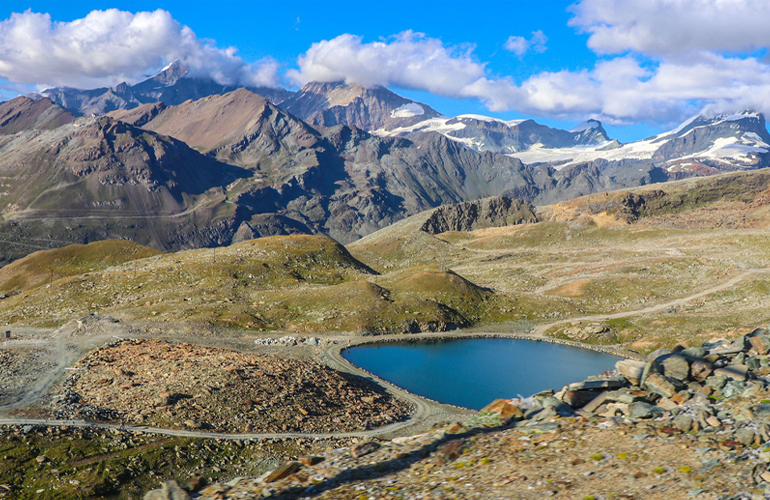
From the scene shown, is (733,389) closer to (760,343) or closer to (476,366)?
(760,343)

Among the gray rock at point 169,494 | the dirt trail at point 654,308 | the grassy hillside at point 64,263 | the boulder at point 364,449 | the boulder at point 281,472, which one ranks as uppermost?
the grassy hillside at point 64,263

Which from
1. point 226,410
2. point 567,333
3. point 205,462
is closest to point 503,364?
point 567,333

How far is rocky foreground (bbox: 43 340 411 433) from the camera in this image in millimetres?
50781

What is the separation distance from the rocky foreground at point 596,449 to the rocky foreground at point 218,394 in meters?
28.9

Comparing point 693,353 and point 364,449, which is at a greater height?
point 693,353

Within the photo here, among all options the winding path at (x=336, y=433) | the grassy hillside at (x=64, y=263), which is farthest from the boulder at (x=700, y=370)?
the grassy hillside at (x=64, y=263)

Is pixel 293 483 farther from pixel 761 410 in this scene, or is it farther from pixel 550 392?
pixel 761 410

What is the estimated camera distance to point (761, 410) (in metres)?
21.6

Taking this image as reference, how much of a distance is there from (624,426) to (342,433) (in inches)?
1401

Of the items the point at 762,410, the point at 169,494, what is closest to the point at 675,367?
the point at 762,410

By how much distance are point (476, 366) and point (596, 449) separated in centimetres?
7061

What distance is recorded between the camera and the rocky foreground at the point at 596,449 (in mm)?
18312

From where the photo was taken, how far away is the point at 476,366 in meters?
90.8

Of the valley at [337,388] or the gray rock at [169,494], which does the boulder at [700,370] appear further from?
the gray rock at [169,494]
